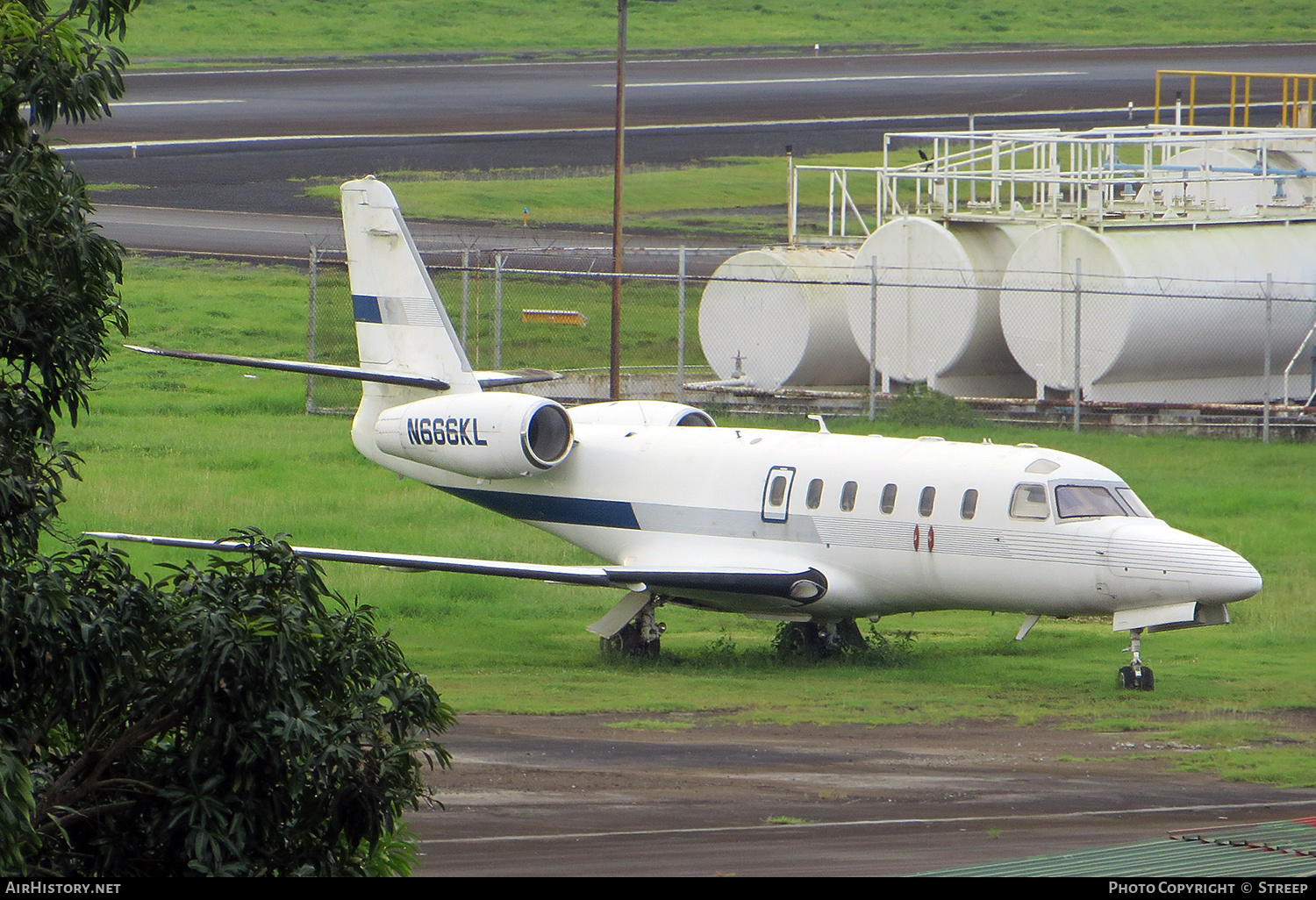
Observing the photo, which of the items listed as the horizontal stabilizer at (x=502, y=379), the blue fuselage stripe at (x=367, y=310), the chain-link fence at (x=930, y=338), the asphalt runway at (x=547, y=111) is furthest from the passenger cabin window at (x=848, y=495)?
the asphalt runway at (x=547, y=111)

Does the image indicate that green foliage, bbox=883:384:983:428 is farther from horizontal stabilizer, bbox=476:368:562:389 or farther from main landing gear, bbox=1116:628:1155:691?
main landing gear, bbox=1116:628:1155:691

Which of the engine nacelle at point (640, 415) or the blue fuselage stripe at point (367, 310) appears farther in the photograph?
the blue fuselage stripe at point (367, 310)

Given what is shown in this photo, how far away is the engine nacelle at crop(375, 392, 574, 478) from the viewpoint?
21.1 metres

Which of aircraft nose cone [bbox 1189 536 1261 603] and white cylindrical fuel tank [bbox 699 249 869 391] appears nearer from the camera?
aircraft nose cone [bbox 1189 536 1261 603]

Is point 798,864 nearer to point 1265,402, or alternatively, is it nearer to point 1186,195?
point 1265,402

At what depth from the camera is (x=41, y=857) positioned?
25.5 feet

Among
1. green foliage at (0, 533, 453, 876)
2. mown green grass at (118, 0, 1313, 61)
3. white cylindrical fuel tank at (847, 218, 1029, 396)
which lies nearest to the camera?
green foliage at (0, 533, 453, 876)

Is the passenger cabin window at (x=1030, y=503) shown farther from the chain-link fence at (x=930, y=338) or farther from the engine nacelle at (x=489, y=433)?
the chain-link fence at (x=930, y=338)

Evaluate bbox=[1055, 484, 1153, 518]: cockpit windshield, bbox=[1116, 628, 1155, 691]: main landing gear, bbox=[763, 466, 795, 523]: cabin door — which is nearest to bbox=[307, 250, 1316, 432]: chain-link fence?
bbox=[763, 466, 795, 523]: cabin door

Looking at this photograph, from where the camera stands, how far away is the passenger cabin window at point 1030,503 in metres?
18.6

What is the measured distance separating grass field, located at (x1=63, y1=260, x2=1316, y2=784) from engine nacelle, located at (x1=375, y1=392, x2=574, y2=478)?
6.38 feet

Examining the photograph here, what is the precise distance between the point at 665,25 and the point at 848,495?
183 ft

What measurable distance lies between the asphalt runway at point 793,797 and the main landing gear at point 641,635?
2.96m

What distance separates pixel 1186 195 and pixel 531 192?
764 inches
